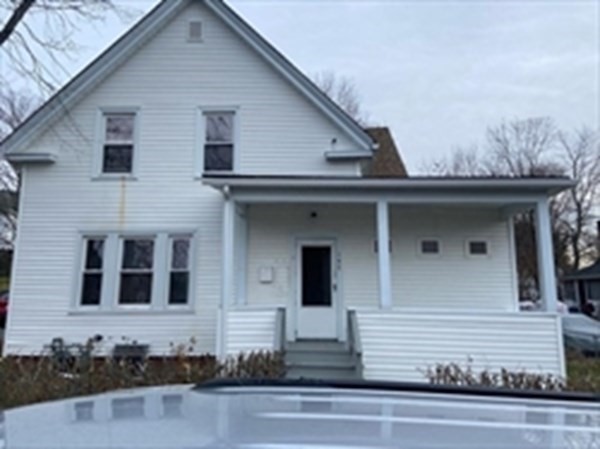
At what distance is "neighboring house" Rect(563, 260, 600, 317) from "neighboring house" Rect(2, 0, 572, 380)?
87.4 ft

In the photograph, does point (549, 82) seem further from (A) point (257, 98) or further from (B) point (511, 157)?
(A) point (257, 98)

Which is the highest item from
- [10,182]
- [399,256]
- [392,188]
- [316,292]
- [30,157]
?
[10,182]

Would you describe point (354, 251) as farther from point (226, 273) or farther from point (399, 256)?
point (226, 273)

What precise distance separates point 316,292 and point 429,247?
2762 mm

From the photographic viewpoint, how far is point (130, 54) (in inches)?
468

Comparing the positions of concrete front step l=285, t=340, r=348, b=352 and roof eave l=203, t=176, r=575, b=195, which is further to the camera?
concrete front step l=285, t=340, r=348, b=352

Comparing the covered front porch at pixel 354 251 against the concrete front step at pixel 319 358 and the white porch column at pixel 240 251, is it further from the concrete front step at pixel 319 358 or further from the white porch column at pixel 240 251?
the concrete front step at pixel 319 358

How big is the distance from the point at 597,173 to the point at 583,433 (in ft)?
145

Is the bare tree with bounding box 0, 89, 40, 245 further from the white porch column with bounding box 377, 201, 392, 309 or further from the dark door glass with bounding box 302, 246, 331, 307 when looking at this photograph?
the white porch column with bounding box 377, 201, 392, 309

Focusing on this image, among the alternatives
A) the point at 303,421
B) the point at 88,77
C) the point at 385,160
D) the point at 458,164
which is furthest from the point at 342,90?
the point at 303,421

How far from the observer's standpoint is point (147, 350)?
10703mm

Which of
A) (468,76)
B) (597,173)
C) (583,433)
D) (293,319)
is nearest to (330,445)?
Result: (583,433)

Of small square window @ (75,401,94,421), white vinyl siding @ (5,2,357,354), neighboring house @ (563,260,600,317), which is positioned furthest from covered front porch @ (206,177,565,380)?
neighboring house @ (563,260,600,317)

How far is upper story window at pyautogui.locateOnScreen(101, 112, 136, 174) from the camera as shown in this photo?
1163 centimetres
